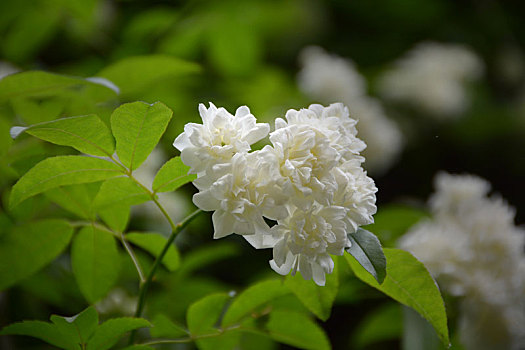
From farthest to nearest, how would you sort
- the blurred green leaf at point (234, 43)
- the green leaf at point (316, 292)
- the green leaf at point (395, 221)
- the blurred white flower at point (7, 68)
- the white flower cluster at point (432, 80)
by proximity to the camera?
the white flower cluster at point (432, 80) < the blurred green leaf at point (234, 43) < the blurred white flower at point (7, 68) < the green leaf at point (395, 221) < the green leaf at point (316, 292)

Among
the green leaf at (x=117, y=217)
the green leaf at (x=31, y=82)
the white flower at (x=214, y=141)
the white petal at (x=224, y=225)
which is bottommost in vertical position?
the green leaf at (x=117, y=217)

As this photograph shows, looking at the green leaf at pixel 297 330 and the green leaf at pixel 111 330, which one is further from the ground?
the green leaf at pixel 111 330

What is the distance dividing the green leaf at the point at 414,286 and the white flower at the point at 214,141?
0.17m

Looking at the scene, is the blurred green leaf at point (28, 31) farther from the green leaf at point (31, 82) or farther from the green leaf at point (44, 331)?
the green leaf at point (44, 331)

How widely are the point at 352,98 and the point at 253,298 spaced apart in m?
0.74

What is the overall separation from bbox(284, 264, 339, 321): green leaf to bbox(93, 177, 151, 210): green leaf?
0.17 metres

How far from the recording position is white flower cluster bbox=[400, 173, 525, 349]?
2.32ft

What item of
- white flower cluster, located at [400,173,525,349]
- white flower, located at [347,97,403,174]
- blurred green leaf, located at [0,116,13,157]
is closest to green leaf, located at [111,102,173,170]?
blurred green leaf, located at [0,116,13,157]

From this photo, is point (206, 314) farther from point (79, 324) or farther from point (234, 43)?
point (234, 43)

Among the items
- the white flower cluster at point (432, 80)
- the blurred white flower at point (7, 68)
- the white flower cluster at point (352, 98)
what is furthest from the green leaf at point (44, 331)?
the white flower cluster at point (432, 80)

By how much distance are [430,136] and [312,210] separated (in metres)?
1.31

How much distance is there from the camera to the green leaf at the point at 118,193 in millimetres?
462

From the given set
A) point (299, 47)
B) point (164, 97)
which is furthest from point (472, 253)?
point (299, 47)

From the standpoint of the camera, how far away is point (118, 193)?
471 mm
